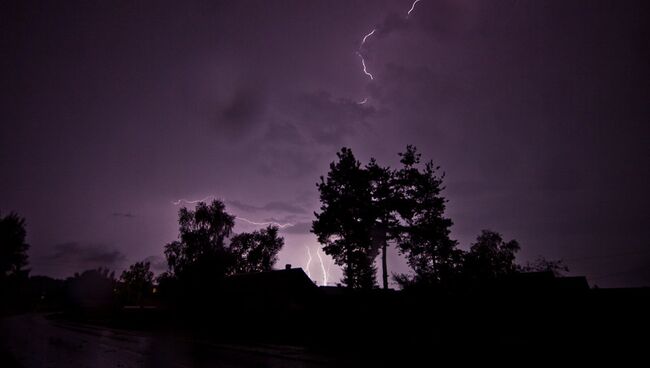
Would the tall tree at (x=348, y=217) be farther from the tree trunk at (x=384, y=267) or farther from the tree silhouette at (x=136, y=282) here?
the tree silhouette at (x=136, y=282)

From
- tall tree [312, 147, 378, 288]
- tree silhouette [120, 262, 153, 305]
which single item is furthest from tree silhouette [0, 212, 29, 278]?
tall tree [312, 147, 378, 288]

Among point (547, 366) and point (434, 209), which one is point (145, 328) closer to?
point (434, 209)

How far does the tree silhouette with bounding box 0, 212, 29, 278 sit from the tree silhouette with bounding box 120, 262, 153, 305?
1165 inches

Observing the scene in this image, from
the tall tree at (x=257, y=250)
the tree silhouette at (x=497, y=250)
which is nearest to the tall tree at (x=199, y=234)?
the tall tree at (x=257, y=250)

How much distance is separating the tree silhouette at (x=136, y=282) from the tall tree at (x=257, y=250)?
1614 inches

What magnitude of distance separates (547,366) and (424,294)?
258 inches

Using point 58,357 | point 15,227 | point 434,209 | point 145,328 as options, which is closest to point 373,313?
point 58,357

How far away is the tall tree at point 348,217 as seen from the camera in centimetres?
3475

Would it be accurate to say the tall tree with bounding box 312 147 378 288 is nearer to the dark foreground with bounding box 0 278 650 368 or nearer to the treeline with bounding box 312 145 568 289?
the treeline with bounding box 312 145 568 289

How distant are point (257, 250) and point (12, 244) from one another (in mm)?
46866

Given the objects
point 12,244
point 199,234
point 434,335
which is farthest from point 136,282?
point 434,335

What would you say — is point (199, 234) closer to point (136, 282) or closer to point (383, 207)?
point (383, 207)

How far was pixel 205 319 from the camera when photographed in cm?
3159

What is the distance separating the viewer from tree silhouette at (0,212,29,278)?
63.3 metres
